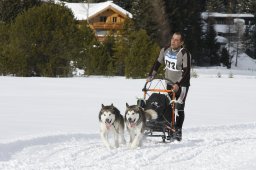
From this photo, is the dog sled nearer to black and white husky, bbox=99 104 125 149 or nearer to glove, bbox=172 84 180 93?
glove, bbox=172 84 180 93

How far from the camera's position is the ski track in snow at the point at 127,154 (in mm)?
7109

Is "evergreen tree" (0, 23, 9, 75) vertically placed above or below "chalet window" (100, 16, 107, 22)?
below

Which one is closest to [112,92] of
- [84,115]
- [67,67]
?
[84,115]

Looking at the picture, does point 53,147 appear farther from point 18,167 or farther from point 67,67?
point 67,67

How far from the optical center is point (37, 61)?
34188mm

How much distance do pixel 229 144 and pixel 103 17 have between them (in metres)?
63.0

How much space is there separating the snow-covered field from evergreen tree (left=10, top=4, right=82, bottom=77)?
1304 centimetres

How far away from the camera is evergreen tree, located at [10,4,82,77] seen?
3331 centimetres

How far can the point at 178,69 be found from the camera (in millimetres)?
9414

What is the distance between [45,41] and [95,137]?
80.6 feet

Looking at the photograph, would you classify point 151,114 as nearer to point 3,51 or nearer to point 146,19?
point 3,51

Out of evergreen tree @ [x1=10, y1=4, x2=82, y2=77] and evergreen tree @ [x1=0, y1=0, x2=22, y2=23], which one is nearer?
evergreen tree @ [x1=10, y1=4, x2=82, y2=77]

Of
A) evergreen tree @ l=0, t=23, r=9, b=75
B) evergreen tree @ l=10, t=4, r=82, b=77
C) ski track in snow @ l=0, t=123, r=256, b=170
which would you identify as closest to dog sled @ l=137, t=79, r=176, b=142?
ski track in snow @ l=0, t=123, r=256, b=170

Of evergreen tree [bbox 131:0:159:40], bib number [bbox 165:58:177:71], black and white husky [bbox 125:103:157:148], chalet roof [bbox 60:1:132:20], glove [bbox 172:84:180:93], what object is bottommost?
black and white husky [bbox 125:103:157:148]
